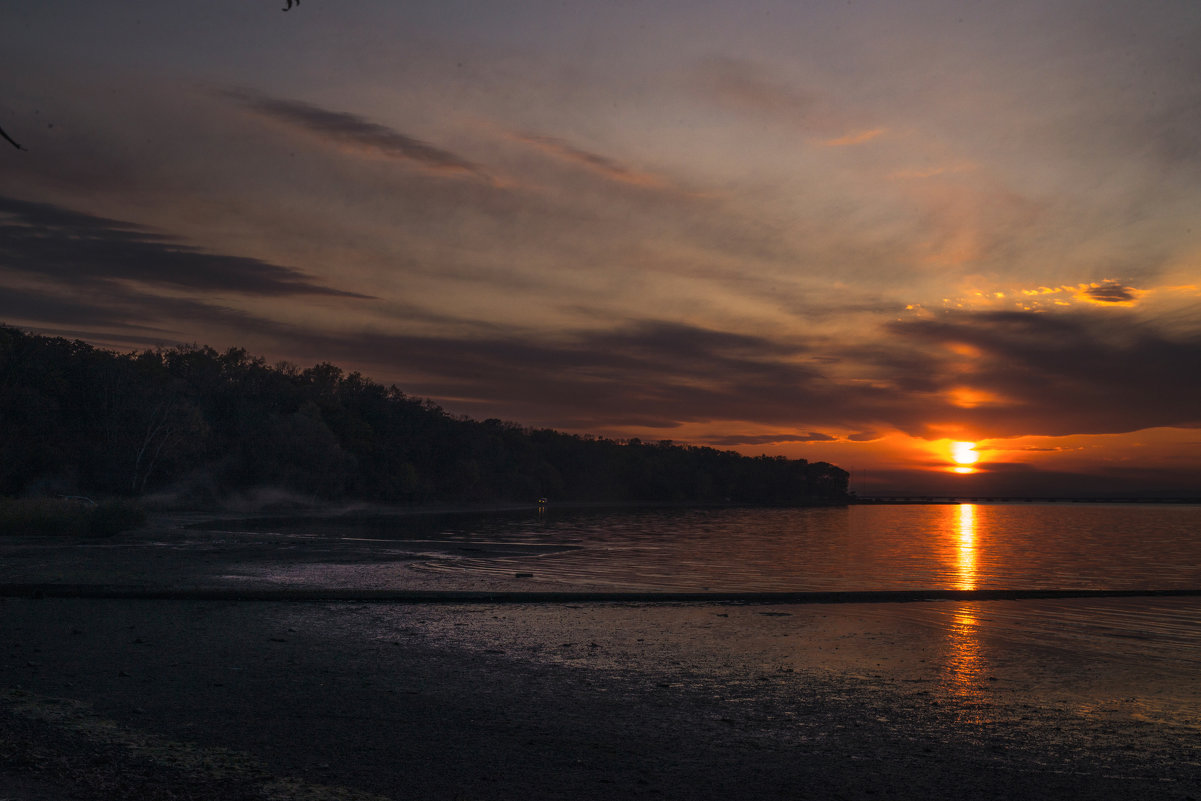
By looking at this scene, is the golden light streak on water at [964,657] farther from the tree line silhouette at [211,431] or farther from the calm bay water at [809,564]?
the tree line silhouette at [211,431]

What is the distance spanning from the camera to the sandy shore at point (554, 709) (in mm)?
7352

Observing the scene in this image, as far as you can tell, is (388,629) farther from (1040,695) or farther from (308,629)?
(1040,695)

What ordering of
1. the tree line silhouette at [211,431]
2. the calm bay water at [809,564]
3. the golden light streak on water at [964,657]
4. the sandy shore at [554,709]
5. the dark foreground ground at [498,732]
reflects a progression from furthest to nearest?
the tree line silhouette at [211,431] < the calm bay water at [809,564] < the golden light streak on water at [964,657] < the sandy shore at [554,709] < the dark foreground ground at [498,732]

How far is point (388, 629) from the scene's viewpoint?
1517cm

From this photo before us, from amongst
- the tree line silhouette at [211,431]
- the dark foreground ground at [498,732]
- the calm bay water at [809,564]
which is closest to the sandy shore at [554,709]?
the dark foreground ground at [498,732]

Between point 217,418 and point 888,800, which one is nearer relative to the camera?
point 888,800

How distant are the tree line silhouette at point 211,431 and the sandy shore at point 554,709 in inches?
2974

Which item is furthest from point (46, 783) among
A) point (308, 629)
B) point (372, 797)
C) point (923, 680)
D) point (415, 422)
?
point (415, 422)

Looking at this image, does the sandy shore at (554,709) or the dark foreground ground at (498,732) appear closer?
the dark foreground ground at (498,732)

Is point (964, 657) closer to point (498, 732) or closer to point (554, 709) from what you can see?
point (554, 709)

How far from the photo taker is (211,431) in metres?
104

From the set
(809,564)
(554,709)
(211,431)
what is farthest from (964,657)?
(211,431)

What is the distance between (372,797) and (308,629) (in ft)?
28.5

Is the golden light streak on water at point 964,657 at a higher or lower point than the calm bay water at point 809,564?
higher
